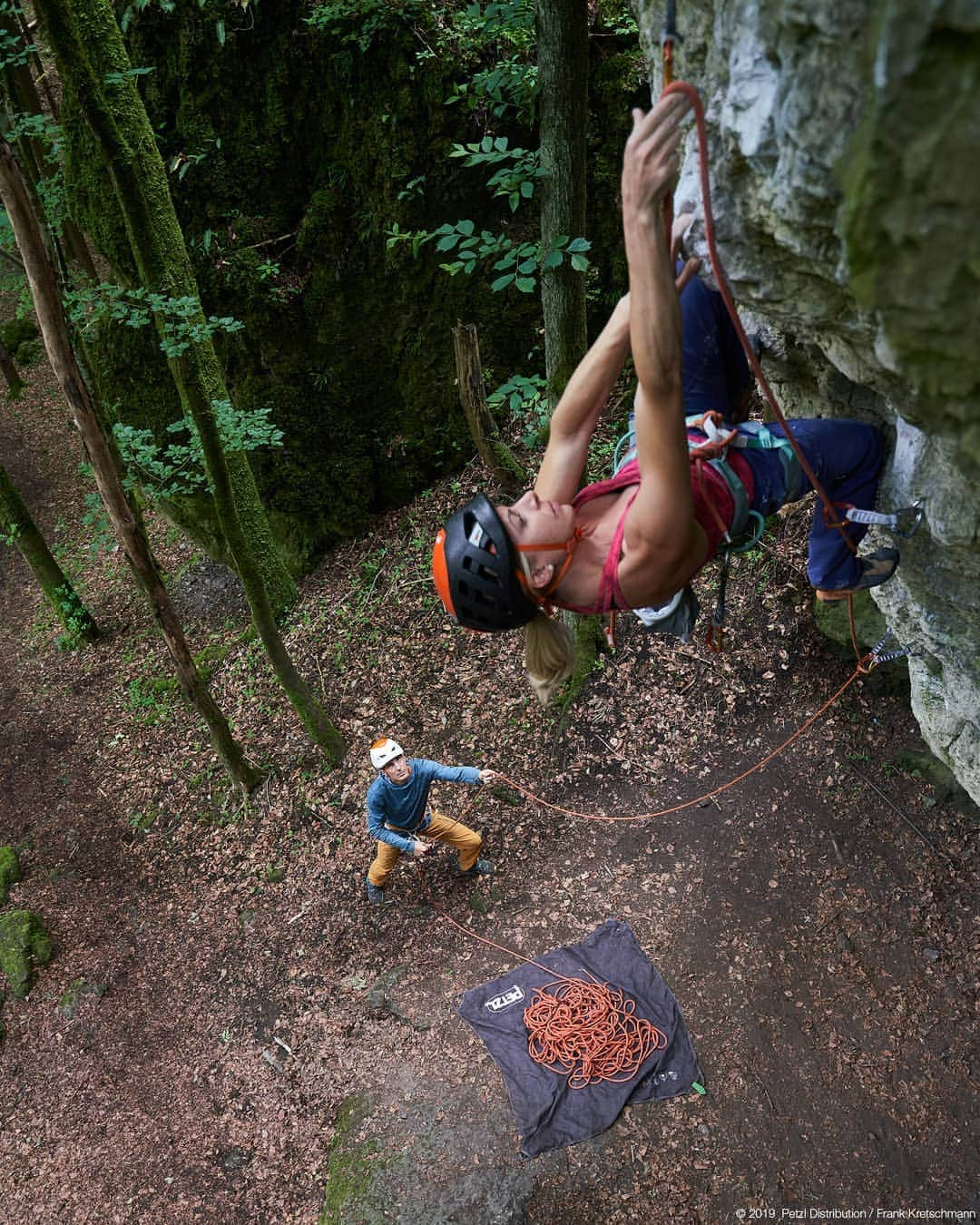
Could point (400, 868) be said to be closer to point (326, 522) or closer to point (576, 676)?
point (576, 676)

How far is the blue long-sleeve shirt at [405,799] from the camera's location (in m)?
6.01

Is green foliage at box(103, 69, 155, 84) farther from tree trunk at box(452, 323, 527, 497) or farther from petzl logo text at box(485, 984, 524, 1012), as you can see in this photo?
petzl logo text at box(485, 984, 524, 1012)

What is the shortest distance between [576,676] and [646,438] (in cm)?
508

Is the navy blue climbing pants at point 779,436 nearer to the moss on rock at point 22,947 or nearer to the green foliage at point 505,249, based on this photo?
the green foliage at point 505,249

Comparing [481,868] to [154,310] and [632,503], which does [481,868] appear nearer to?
[632,503]

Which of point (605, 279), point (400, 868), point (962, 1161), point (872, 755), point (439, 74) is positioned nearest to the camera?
point (962, 1161)

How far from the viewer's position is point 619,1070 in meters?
4.95

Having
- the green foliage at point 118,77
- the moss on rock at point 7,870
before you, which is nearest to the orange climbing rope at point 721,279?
the green foliage at point 118,77

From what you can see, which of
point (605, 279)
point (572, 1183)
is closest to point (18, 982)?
point (572, 1183)

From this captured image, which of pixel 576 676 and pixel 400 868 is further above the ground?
pixel 576 676

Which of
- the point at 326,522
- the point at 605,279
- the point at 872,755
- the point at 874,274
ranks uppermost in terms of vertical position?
the point at 874,274

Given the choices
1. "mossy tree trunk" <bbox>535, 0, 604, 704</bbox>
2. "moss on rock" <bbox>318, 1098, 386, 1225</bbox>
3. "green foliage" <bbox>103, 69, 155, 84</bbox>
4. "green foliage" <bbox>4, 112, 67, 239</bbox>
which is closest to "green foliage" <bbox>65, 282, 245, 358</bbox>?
"green foliage" <bbox>4, 112, 67, 239</bbox>

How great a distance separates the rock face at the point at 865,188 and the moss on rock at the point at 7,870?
8.71 metres

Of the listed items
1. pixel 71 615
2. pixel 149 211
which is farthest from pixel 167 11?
pixel 71 615
